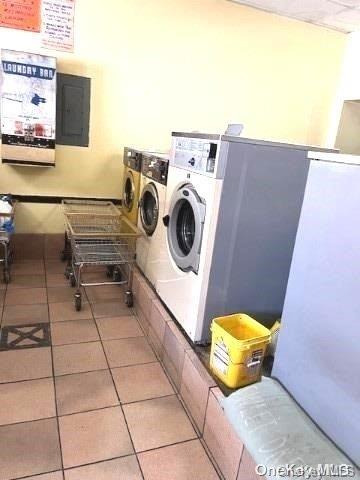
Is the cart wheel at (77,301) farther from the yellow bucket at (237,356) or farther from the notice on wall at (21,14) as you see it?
the notice on wall at (21,14)

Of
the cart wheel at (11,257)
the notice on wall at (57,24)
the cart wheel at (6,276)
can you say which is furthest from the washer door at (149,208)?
the notice on wall at (57,24)

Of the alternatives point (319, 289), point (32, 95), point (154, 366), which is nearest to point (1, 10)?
point (32, 95)

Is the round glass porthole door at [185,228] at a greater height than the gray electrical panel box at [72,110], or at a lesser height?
lesser

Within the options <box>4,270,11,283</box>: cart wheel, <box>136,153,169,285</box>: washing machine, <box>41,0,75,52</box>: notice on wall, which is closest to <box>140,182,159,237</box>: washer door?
<box>136,153,169,285</box>: washing machine

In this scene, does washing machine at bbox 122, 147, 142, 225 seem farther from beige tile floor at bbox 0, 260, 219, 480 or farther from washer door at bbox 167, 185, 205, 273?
beige tile floor at bbox 0, 260, 219, 480

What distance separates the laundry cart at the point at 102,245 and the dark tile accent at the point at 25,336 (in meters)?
0.31

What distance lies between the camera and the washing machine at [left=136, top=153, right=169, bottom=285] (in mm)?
2280

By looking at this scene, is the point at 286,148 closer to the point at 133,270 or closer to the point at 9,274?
the point at 133,270

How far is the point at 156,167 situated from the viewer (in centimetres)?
238

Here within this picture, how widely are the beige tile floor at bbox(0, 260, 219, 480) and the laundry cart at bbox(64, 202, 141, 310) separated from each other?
340mm

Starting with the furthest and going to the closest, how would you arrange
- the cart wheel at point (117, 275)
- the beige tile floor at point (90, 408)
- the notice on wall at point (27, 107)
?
the cart wheel at point (117, 275), the notice on wall at point (27, 107), the beige tile floor at point (90, 408)

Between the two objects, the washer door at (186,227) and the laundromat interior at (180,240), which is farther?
the washer door at (186,227)

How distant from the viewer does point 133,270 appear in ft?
8.71

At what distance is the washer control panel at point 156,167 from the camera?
2.25m
